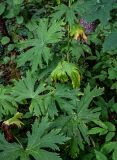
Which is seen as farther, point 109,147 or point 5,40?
point 5,40

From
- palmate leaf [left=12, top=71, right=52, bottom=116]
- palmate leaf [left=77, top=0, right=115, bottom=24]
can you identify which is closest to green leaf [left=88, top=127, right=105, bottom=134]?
palmate leaf [left=12, top=71, right=52, bottom=116]

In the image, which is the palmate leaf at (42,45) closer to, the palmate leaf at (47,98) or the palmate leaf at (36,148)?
the palmate leaf at (47,98)

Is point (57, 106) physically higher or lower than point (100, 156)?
higher

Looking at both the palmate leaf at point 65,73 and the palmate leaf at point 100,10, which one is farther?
the palmate leaf at point 65,73

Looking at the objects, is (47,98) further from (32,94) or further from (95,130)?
(95,130)

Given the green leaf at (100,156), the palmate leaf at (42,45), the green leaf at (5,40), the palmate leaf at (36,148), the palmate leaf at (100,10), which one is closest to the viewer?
the palmate leaf at (100,10)

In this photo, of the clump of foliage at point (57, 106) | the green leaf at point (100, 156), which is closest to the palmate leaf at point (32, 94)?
the clump of foliage at point (57, 106)

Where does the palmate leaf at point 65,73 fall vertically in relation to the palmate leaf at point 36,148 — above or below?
above

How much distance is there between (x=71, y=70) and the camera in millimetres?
2502

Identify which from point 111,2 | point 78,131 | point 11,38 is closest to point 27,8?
point 11,38

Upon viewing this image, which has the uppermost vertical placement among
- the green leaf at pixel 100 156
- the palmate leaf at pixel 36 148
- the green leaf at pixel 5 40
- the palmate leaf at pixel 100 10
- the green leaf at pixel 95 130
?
the palmate leaf at pixel 100 10

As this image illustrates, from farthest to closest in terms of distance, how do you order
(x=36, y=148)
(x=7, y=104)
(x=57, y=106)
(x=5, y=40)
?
(x=5, y=40)
(x=57, y=106)
(x=7, y=104)
(x=36, y=148)

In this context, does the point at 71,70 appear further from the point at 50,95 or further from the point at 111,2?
the point at 111,2

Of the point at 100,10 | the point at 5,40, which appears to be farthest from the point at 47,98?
the point at 5,40
